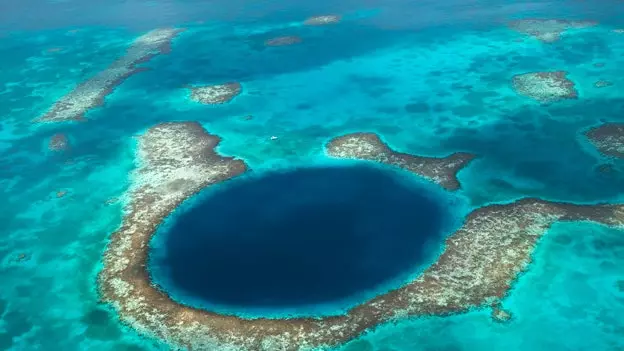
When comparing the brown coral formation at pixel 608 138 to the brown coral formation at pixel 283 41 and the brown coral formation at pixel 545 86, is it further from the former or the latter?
the brown coral formation at pixel 283 41

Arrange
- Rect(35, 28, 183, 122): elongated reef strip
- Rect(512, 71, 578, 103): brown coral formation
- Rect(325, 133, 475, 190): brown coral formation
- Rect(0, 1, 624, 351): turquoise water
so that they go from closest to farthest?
Rect(0, 1, 624, 351): turquoise water
Rect(325, 133, 475, 190): brown coral formation
Rect(512, 71, 578, 103): brown coral formation
Rect(35, 28, 183, 122): elongated reef strip

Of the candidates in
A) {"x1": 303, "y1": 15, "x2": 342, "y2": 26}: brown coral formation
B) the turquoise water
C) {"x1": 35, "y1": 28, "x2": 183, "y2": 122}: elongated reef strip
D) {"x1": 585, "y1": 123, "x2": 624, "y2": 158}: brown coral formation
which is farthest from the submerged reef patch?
{"x1": 35, "y1": 28, "x2": 183, "y2": 122}: elongated reef strip

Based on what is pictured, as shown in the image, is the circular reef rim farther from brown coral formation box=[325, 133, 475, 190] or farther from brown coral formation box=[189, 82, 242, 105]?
brown coral formation box=[189, 82, 242, 105]

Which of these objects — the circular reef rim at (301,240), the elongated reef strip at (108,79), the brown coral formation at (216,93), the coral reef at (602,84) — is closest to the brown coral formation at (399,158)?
the circular reef rim at (301,240)

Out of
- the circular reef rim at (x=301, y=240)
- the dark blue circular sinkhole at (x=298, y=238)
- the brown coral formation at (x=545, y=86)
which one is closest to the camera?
the circular reef rim at (x=301, y=240)

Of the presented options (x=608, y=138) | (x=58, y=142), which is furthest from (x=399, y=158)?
(x=58, y=142)

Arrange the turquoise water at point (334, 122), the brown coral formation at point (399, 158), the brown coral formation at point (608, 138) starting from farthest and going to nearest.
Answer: the brown coral formation at point (608, 138), the brown coral formation at point (399, 158), the turquoise water at point (334, 122)
